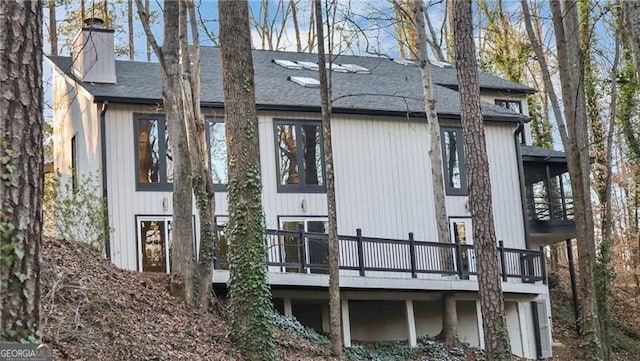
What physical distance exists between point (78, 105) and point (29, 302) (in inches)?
609

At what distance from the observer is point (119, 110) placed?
703 inches

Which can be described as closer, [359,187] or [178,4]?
[178,4]

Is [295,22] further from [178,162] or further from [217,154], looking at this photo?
[178,162]

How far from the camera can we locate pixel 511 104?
2572cm

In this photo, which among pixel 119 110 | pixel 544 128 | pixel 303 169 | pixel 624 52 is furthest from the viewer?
pixel 544 128


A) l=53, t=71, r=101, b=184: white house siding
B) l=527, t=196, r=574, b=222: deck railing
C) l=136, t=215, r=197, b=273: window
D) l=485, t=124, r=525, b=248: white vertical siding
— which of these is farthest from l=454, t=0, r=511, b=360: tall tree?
l=527, t=196, r=574, b=222: deck railing

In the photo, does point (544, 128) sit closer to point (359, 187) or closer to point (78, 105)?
point (359, 187)

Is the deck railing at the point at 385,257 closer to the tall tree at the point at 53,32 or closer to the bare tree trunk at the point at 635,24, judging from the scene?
the bare tree trunk at the point at 635,24

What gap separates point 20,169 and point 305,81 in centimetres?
1688

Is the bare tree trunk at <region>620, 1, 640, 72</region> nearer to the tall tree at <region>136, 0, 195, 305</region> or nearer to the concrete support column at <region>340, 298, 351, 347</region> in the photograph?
the tall tree at <region>136, 0, 195, 305</region>

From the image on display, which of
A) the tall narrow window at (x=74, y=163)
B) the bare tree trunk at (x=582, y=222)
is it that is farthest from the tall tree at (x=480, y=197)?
the tall narrow window at (x=74, y=163)

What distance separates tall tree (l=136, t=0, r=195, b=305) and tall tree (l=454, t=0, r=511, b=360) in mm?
4532

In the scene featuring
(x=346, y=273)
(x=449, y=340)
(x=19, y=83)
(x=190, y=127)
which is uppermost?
(x=190, y=127)

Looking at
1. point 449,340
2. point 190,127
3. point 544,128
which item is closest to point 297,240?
point 449,340
